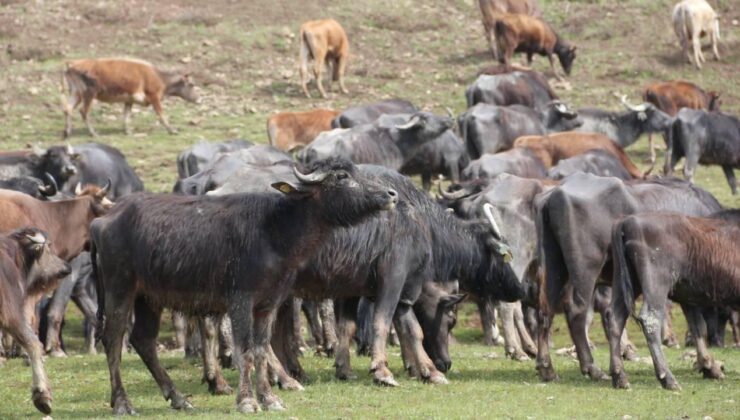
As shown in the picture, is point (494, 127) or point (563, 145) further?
point (494, 127)

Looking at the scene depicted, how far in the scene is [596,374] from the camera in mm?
14922

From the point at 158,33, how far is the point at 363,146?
58.6 feet

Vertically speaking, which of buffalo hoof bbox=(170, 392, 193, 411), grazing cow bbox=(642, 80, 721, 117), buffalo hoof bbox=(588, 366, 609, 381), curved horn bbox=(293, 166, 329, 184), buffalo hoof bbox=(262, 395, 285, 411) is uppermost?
curved horn bbox=(293, 166, 329, 184)

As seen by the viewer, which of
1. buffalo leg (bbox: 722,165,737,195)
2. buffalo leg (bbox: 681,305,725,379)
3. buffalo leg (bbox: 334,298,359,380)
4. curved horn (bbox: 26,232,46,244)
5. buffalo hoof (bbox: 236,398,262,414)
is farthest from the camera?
buffalo leg (bbox: 722,165,737,195)

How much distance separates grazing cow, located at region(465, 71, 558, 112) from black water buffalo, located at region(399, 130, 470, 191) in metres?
6.20

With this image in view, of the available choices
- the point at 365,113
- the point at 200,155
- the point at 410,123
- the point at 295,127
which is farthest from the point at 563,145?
the point at 200,155

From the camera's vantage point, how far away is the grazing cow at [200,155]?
82.5 feet

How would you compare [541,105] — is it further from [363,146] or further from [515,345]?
[515,345]

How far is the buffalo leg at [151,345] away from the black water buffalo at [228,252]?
0.04ft

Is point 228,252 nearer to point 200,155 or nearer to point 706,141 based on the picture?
point 200,155

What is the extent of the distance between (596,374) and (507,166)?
28.9 ft

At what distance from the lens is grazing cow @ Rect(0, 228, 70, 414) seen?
479 inches

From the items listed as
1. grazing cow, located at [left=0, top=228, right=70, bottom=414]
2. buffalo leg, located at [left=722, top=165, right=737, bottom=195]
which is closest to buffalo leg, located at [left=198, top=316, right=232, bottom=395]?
grazing cow, located at [left=0, top=228, right=70, bottom=414]

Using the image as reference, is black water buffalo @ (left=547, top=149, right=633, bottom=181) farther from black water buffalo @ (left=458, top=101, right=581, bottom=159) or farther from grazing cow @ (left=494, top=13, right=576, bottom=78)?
grazing cow @ (left=494, top=13, right=576, bottom=78)
